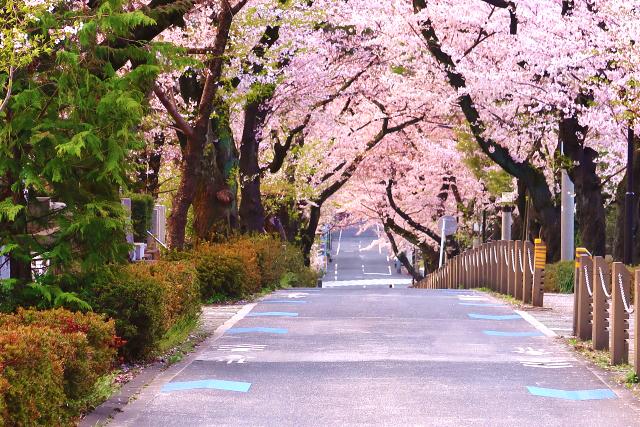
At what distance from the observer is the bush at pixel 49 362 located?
730 cm

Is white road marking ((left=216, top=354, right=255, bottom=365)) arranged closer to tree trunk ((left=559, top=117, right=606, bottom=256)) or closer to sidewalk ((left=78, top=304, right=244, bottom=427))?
sidewalk ((left=78, top=304, right=244, bottom=427))

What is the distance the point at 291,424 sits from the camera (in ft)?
31.3

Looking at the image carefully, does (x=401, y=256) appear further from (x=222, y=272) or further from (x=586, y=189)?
(x=222, y=272)

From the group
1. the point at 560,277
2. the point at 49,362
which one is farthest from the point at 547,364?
the point at 560,277

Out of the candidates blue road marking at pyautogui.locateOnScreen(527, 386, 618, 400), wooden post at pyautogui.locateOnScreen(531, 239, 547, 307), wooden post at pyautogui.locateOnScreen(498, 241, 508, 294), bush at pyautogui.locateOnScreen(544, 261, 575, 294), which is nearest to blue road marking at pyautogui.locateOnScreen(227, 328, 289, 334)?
blue road marking at pyautogui.locateOnScreen(527, 386, 618, 400)

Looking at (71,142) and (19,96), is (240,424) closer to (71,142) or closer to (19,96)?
(71,142)

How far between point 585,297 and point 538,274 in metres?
A: 5.35

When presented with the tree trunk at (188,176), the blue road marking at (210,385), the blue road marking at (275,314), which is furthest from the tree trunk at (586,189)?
the blue road marking at (210,385)

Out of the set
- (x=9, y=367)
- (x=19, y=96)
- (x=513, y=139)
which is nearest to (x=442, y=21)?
(x=513, y=139)

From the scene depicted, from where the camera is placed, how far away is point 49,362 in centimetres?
791

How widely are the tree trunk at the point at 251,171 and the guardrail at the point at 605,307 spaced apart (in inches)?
586

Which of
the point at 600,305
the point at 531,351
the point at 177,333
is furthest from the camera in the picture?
the point at 177,333

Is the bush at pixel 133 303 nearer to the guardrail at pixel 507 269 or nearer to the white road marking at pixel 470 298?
the guardrail at pixel 507 269

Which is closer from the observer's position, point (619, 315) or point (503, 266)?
point (619, 315)
